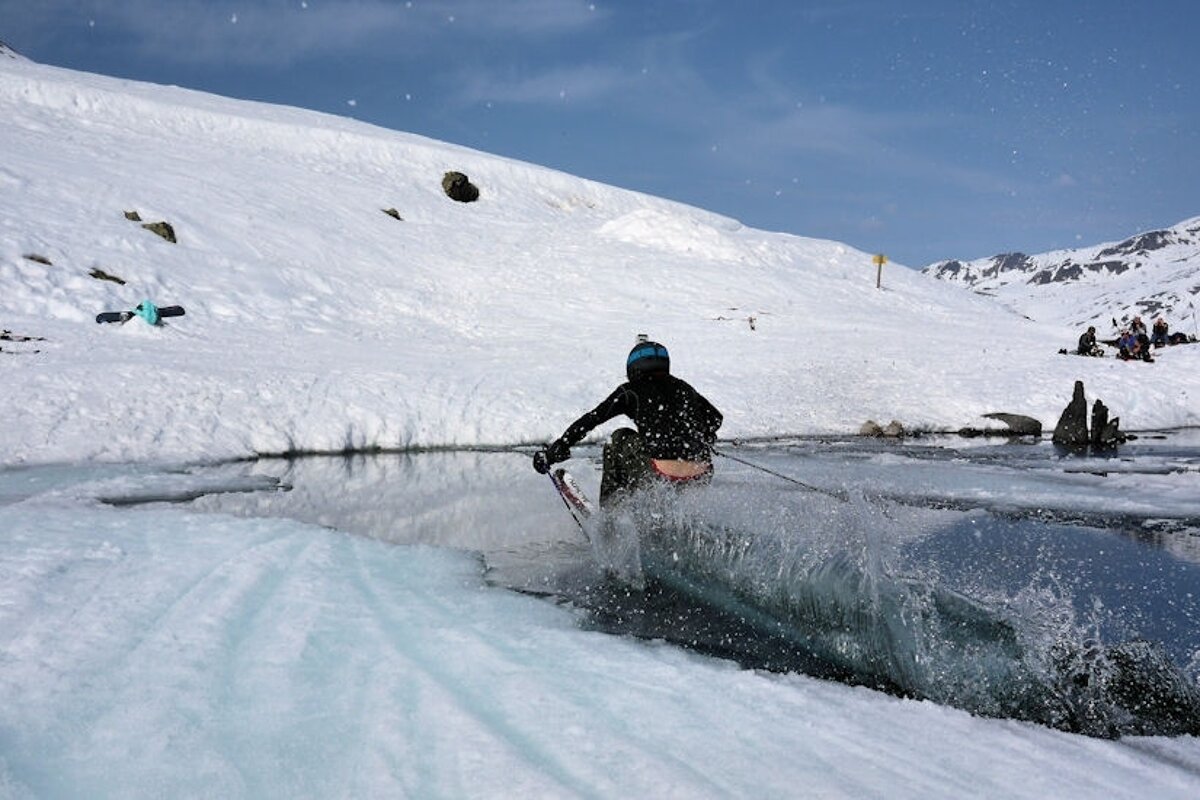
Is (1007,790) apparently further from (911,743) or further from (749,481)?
(749,481)

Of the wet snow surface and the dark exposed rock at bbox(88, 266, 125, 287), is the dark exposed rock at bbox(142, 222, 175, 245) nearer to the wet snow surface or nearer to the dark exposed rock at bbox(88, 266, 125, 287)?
the dark exposed rock at bbox(88, 266, 125, 287)

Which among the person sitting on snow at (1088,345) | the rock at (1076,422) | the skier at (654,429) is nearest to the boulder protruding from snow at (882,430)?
the rock at (1076,422)

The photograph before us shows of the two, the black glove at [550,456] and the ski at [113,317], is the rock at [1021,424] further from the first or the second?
the ski at [113,317]

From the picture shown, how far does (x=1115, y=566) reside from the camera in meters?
7.52

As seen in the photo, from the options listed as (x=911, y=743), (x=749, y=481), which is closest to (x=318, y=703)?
(x=911, y=743)

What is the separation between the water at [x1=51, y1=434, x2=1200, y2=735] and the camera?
4457mm

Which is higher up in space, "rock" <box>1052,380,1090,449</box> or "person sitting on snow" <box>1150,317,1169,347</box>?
"person sitting on snow" <box>1150,317,1169,347</box>

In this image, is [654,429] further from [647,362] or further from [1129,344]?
[1129,344]

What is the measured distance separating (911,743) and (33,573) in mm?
5809

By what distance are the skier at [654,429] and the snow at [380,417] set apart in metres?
1.66

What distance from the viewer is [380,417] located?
54.7ft

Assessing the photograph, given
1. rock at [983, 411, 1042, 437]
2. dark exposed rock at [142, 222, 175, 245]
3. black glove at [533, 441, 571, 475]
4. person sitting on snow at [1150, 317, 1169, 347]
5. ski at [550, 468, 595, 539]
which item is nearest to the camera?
black glove at [533, 441, 571, 475]

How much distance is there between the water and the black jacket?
1.43 feet

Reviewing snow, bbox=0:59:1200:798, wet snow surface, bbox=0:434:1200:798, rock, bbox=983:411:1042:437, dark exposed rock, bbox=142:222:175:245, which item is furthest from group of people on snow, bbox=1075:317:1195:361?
dark exposed rock, bbox=142:222:175:245
